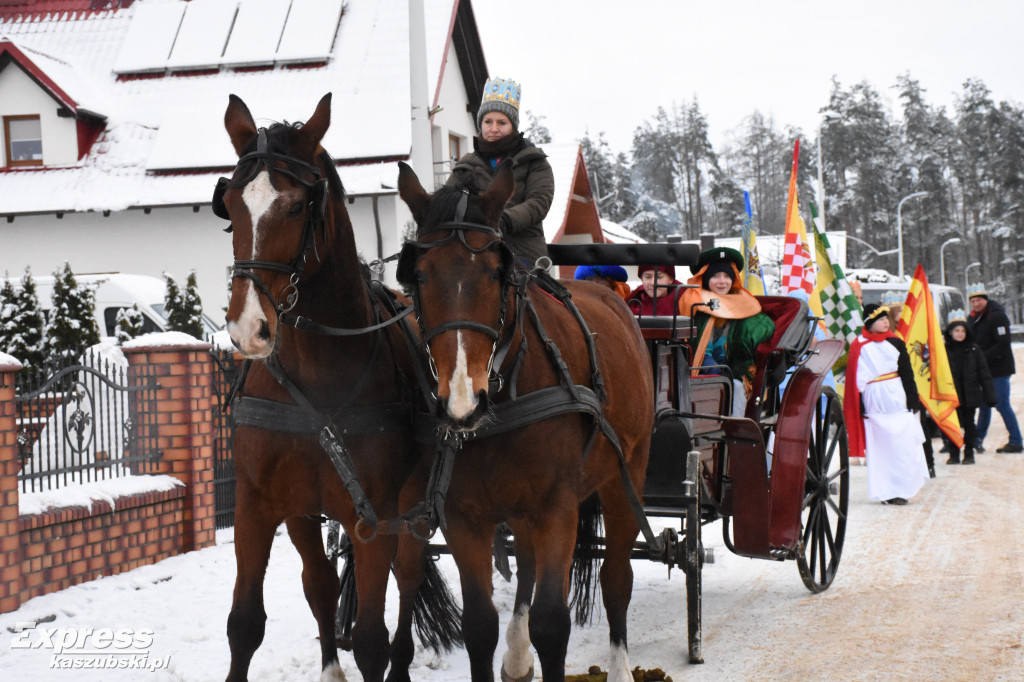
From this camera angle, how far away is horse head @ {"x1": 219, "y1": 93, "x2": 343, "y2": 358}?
326 cm

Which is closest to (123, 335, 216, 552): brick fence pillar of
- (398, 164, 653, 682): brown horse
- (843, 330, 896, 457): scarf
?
(398, 164, 653, 682): brown horse

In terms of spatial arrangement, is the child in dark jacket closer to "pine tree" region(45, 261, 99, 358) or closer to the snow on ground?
the snow on ground

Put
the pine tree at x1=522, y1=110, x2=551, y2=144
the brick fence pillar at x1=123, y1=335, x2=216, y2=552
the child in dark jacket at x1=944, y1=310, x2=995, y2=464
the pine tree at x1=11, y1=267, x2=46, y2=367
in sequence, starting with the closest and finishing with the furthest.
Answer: the brick fence pillar at x1=123, y1=335, x2=216, y2=552, the pine tree at x1=11, y1=267, x2=46, y2=367, the child in dark jacket at x1=944, y1=310, x2=995, y2=464, the pine tree at x1=522, y1=110, x2=551, y2=144

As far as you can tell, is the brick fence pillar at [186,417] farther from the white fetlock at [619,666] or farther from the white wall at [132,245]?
the white wall at [132,245]

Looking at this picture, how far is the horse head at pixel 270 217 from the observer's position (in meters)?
3.26

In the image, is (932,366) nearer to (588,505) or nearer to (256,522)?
(588,505)

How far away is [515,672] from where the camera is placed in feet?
15.7

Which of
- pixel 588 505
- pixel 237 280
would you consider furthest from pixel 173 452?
pixel 237 280

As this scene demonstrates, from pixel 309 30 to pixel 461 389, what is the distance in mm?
19762

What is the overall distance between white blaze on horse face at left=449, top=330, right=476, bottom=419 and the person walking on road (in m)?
13.4

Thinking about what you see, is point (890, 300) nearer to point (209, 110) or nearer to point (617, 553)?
point (617, 553)

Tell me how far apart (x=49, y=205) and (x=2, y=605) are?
15480 mm

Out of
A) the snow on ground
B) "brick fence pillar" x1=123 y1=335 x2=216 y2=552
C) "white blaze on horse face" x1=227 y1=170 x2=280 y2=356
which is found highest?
"white blaze on horse face" x1=227 y1=170 x2=280 y2=356

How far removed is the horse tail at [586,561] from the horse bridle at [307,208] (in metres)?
2.61
